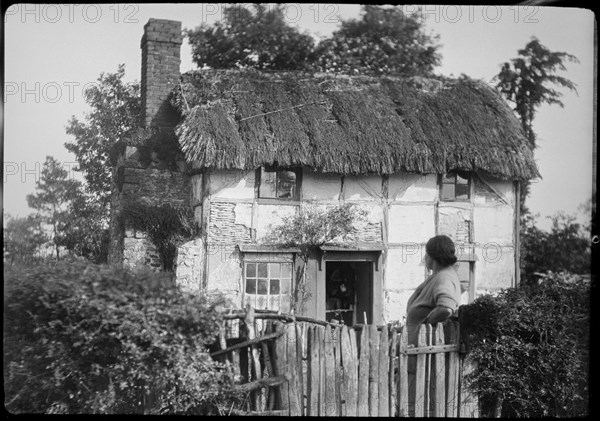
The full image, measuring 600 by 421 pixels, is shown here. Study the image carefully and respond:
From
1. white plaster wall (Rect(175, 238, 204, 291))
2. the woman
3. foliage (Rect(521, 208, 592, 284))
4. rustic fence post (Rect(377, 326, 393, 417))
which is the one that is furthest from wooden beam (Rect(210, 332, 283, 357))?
foliage (Rect(521, 208, 592, 284))

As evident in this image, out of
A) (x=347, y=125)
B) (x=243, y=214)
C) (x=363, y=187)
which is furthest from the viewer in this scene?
(x=347, y=125)

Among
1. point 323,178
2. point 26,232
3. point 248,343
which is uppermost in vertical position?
point 323,178

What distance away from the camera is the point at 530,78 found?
17.4 meters

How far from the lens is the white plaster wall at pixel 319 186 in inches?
475

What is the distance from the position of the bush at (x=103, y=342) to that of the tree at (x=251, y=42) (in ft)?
48.7

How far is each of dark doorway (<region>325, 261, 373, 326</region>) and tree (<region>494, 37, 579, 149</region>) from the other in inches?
287

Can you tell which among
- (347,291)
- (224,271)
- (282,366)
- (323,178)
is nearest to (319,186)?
(323,178)

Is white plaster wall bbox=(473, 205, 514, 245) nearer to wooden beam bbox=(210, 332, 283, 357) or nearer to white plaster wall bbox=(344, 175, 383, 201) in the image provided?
white plaster wall bbox=(344, 175, 383, 201)

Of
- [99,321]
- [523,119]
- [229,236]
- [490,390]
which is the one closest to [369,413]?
[490,390]

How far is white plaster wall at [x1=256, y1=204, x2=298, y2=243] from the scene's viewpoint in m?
11.8

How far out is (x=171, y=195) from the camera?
11875 millimetres

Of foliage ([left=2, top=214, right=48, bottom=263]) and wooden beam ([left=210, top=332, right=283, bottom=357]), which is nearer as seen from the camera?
wooden beam ([left=210, top=332, right=283, bottom=357])

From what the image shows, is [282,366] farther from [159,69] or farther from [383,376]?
[159,69]

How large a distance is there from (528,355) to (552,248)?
10780 mm
